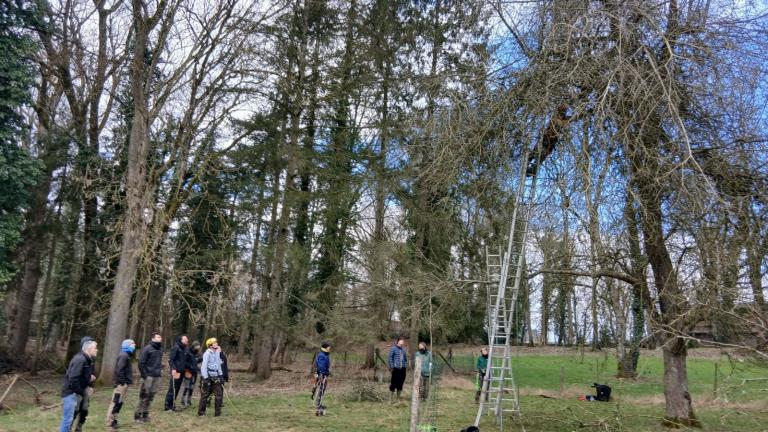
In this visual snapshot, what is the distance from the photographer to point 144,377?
1028cm

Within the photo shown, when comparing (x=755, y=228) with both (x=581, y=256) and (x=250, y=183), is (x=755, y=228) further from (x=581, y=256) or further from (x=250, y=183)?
(x=250, y=183)

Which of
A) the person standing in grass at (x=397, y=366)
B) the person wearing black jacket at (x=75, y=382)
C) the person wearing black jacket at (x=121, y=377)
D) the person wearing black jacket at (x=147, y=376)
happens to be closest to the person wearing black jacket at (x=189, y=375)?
the person wearing black jacket at (x=147, y=376)

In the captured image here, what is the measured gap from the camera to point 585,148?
6.88 metres

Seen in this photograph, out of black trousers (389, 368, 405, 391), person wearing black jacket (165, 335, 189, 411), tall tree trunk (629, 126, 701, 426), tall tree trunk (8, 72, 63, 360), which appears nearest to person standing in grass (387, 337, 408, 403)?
black trousers (389, 368, 405, 391)

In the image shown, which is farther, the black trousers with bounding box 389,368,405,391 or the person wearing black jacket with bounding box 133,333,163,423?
the black trousers with bounding box 389,368,405,391

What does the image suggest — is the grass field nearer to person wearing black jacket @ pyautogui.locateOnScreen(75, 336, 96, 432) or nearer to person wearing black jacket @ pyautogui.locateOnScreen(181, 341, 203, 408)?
person wearing black jacket @ pyautogui.locateOnScreen(181, 341, 203, 408)

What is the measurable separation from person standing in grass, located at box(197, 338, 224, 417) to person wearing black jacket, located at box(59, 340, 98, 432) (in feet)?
9.42

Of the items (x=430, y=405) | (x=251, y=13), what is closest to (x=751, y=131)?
(x=430, y=405)

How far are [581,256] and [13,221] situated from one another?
51.4ft

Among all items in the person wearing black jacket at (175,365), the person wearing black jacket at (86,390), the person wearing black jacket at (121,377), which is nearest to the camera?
the person wearing black jacket at (86,390)

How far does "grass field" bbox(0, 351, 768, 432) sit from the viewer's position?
32.0 feet

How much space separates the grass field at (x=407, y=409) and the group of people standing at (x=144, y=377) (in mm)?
396

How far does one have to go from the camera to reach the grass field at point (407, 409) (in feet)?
32.0

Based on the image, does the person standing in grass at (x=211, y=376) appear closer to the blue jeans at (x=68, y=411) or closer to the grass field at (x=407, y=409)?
the grass field at (x=407, y=409)
